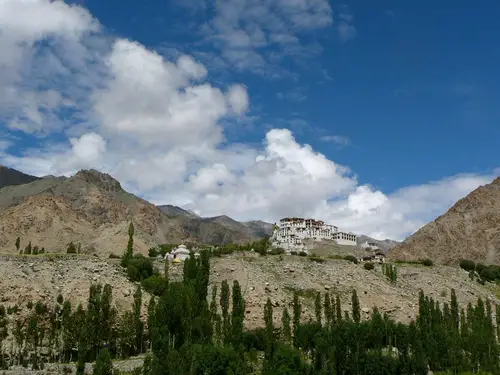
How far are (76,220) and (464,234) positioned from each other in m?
103

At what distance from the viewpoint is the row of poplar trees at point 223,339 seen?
137ft

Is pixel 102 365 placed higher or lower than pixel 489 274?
lower

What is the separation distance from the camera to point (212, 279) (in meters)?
72.6

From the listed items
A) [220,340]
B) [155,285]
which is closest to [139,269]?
[155,285]

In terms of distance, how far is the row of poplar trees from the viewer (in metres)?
41.8

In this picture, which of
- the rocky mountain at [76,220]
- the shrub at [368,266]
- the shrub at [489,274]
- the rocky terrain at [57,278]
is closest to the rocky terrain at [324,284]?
the shrub at [368,266]

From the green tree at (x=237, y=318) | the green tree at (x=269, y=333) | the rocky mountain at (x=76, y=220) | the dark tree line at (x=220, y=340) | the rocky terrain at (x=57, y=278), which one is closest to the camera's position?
the dark tree line at (x=220, y=340)

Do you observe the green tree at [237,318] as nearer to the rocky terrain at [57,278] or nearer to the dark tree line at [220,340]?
the dark tree line at [220,340]

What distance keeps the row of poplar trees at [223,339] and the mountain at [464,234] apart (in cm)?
7329

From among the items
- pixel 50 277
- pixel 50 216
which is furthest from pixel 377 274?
pixel 50 216

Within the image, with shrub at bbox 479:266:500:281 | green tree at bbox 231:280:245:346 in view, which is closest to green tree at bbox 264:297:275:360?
green tree at bbox 231:280:245:346

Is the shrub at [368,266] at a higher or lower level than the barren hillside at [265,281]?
higher

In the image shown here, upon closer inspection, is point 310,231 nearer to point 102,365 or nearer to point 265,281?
point 265,281

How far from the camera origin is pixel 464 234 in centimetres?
13788
